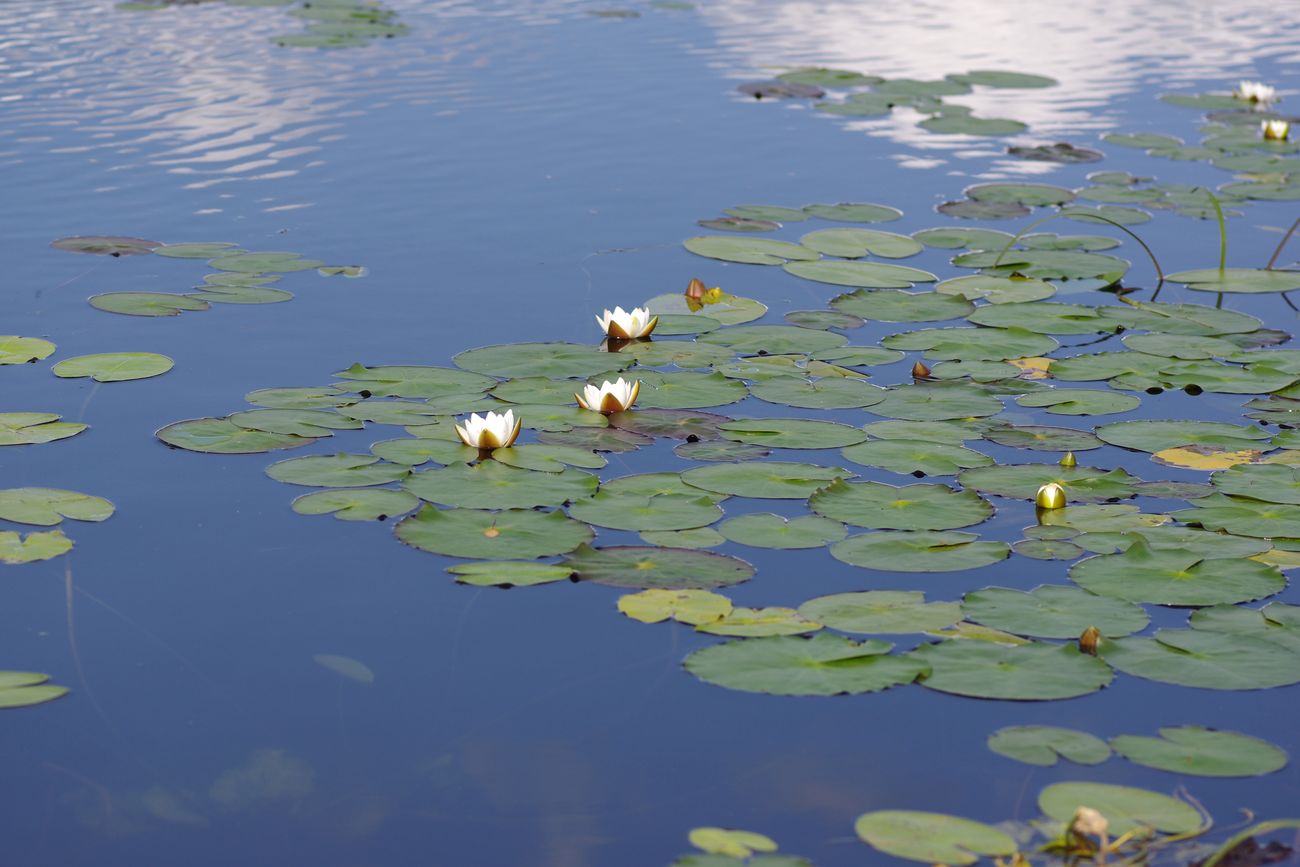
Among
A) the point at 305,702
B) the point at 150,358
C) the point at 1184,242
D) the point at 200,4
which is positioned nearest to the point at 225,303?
the point at 150,358

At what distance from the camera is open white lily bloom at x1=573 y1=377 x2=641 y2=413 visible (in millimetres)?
5176

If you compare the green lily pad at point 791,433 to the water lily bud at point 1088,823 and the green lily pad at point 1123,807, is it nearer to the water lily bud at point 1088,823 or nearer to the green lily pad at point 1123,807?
the green lily pad at point 1123,807

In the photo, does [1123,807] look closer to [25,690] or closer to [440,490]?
[440,490]

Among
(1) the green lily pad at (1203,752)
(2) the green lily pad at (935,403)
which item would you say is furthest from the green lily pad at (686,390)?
(1) the green lily pad at (1203,752)

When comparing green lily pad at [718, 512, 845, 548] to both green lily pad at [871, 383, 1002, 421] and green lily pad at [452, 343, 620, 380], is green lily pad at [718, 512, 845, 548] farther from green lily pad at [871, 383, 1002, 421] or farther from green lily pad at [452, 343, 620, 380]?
green lily pad at [452, 343, 620, 380]

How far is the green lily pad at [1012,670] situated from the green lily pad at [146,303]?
13.5ft

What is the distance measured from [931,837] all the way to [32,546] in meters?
2.81

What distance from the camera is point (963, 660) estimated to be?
3.60m

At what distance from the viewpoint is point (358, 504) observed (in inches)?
176

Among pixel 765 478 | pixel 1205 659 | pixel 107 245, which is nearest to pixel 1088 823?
pixel 1205 659

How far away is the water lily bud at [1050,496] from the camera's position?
4.47 m

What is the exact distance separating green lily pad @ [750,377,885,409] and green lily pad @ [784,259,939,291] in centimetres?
133

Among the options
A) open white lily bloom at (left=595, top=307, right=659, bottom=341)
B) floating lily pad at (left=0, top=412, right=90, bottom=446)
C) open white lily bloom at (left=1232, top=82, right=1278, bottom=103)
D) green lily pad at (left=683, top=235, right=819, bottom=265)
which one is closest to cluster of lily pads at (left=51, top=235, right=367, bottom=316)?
floating lily pad at (left=0, top=412, right=90, bottom=446)

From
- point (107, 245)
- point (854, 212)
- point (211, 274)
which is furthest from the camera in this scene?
point (854, 212)
